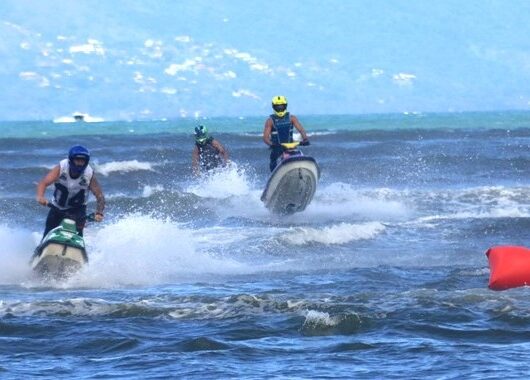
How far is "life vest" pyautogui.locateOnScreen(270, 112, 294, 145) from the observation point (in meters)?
21.7

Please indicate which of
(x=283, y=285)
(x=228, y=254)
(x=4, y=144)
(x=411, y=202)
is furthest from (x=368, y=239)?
(x=4, y=144)

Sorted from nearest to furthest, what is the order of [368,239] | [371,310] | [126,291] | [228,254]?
1. [371,310]
2. [126,291]
3. [228,254]
4. [368,239]

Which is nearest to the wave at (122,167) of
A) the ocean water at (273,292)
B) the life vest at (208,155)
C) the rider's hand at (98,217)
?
the ocean water at (273,292)

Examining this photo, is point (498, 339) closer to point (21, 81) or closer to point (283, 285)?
point (283, 285)

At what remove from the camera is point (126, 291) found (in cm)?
1480

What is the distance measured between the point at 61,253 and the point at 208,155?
33.6 feet

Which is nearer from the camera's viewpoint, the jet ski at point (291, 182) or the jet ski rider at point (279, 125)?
the jet ski rider at point (279, 125)

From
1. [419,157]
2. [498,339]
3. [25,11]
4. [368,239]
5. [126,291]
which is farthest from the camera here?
[25,11]

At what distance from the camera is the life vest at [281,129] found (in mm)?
21703

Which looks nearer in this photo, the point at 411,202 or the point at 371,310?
the point at 371,310

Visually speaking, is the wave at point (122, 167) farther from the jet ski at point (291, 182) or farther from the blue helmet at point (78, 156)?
the blue helmet at point (78, 156)

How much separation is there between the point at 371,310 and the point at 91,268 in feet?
13.2

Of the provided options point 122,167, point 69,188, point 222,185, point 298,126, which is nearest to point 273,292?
point 69,188

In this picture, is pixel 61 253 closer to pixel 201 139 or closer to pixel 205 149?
pixel 201 139
